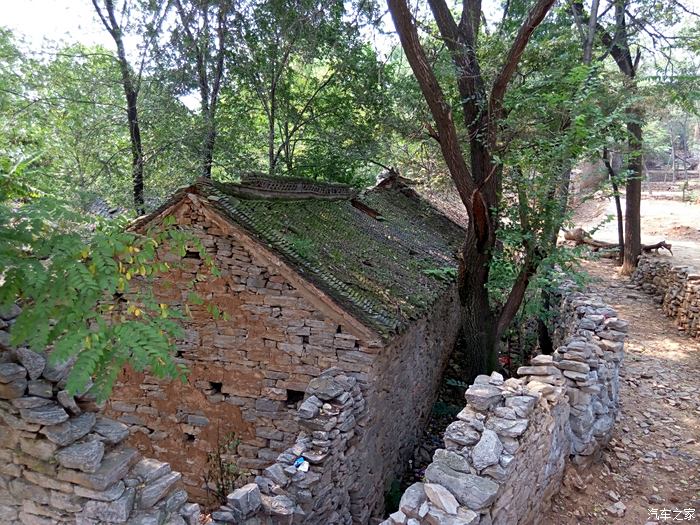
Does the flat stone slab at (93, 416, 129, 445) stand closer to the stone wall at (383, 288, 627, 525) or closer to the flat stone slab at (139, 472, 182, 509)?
the flat stone slab at (139, 472, 182, 509)

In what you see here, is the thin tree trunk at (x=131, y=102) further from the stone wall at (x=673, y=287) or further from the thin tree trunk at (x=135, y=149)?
the stone wall at (x=673, y=287)

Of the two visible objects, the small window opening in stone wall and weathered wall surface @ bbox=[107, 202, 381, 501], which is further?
A: the small window opening in stone wall

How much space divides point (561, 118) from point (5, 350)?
7.70 meters

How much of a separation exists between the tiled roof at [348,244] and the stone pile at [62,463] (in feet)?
9.36

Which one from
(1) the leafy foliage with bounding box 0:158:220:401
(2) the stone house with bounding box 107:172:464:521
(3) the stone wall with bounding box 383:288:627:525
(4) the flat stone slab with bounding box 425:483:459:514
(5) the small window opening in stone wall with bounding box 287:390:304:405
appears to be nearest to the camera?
(1) the leafy foliage with bounding box 0:158:220:401

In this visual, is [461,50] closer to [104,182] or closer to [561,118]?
[561,118]

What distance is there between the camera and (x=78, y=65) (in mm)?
11141

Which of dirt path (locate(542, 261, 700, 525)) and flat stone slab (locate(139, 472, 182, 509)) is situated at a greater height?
flat stone slab (locate(139, 472, 182, 509))

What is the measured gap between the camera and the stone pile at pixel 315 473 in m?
3.78

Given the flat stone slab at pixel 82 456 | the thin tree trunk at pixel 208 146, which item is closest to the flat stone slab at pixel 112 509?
the flat stone slab at pixel 82 456

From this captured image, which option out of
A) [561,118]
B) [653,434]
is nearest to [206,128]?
[561,118]

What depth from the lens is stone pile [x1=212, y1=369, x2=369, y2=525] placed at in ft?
12.4

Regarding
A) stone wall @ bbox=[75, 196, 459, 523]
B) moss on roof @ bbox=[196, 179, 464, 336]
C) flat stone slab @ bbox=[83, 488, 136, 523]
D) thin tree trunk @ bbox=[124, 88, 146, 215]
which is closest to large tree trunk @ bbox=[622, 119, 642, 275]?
moss on roof @ bbox=[196, 179, 464, 336]

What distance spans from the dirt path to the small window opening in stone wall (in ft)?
9.96
